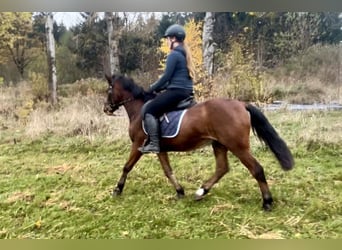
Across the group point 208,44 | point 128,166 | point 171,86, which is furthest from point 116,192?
point 208,44

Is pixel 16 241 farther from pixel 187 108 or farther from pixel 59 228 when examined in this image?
pixel 187 108

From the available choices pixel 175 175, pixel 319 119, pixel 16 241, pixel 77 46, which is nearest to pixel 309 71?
pixel 319 119

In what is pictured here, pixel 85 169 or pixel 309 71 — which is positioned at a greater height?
pixel 309 71

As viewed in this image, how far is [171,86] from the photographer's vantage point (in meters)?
2.59

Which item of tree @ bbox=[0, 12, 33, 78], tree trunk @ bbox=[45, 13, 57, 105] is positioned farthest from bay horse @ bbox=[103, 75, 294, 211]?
tree @ bbox=[0, 12, 33, 78]

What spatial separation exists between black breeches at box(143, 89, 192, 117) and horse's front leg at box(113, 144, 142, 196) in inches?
10.3

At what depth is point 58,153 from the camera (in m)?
2.82

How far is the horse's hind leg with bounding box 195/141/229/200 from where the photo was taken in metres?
2.63

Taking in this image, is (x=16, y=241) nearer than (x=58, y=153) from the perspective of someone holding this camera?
Yes

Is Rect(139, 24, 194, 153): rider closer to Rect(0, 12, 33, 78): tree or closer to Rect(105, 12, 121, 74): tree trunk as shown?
Rect(105, 12, 121, 74): tree trunk

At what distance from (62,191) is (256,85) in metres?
1.38

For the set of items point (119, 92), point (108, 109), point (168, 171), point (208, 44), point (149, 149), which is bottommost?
point (168, 171)

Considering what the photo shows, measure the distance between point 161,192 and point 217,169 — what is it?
373 mm

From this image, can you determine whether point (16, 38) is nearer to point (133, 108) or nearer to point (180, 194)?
point (133, 108)
